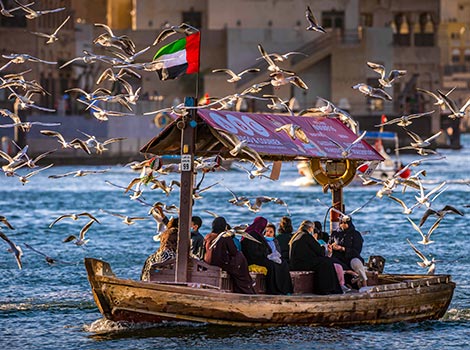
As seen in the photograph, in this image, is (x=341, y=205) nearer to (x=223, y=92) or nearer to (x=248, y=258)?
(x=248, y=258)

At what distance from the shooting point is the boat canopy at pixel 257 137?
22.7m

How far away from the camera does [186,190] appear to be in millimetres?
22984

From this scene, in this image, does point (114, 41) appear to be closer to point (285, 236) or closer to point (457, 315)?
point (285, 236)

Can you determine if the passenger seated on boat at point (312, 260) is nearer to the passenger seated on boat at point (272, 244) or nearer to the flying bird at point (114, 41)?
the passenger seated on boat at point (272, 244)

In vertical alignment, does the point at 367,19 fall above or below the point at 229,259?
above

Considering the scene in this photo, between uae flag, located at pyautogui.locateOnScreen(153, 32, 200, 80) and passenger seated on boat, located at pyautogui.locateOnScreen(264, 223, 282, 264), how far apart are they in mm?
2584

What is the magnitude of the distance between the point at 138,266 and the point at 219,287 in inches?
512

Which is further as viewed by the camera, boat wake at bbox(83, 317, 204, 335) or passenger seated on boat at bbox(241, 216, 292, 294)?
passenger seated on boat at bbox(241, 216, 292, 294)

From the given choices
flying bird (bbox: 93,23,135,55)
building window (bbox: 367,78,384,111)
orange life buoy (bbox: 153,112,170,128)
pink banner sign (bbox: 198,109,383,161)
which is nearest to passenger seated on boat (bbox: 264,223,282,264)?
pink banner sign (bbox: 198,109,383,161)

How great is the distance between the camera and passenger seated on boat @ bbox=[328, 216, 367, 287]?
81.6 feet

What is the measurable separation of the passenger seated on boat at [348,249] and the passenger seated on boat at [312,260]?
0.79 metres

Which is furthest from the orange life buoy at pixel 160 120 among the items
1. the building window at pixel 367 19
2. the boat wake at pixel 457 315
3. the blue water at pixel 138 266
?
the boat wake at pixel 457 315

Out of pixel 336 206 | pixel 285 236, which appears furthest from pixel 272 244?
pixel 336 206

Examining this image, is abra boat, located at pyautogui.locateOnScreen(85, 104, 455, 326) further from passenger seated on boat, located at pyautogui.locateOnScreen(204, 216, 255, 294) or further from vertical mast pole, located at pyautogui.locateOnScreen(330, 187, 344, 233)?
vertical mast pole, located at pyautogui.locateOnScreen(330, 187, 344, 233)
